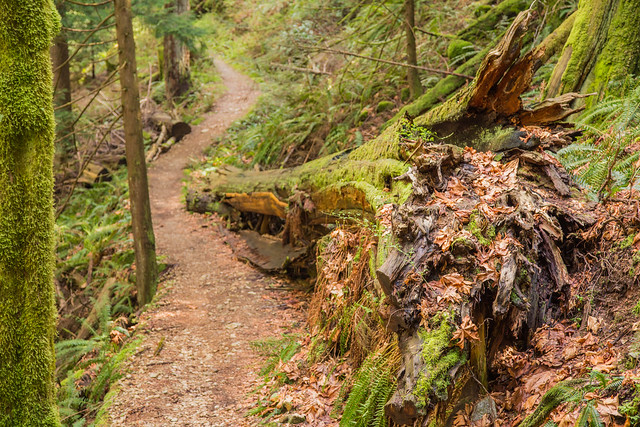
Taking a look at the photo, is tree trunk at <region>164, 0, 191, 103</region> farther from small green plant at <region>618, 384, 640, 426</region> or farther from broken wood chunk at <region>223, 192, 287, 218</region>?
small green plant at <region>618, 384, 640, 426</region>

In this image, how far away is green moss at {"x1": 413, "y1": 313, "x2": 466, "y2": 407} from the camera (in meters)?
3.07

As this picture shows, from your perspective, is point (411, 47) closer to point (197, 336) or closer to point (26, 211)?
point (197, 336)

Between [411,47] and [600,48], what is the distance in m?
3.96

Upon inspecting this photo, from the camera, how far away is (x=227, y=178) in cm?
1159

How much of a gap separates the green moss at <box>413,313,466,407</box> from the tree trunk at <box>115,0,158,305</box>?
627 cm

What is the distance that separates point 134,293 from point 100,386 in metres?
3.26

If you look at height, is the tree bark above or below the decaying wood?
above

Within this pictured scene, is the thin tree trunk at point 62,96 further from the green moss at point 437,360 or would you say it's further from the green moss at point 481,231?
the green moss at point 437,360

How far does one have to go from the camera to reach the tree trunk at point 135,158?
24.9 ft

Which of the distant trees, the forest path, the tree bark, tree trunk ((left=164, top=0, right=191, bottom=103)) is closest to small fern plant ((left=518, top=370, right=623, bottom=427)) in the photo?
the forest path

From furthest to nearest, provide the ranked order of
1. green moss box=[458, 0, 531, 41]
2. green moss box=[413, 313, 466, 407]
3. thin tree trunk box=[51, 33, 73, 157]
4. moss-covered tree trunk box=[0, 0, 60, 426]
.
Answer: thin tree trunk box=[51, 33, 73, 157], green moss box=[458, 0, 531, 41], moss-covered tree trunk box=[0, 0, 60, 426], green moss box=[413, 313, 466, 407]

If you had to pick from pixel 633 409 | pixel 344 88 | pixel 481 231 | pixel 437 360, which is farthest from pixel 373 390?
pixel 344 88

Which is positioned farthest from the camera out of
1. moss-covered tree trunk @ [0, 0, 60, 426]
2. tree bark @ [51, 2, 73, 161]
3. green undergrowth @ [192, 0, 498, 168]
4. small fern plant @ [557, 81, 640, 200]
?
tree bark @ [51, 2, 73, 161]

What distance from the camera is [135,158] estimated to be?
318 inches
